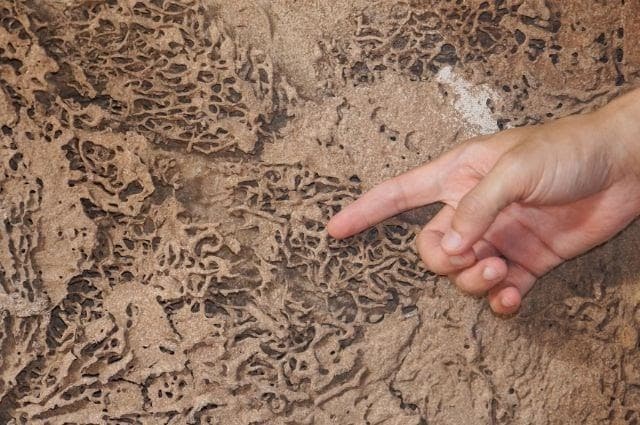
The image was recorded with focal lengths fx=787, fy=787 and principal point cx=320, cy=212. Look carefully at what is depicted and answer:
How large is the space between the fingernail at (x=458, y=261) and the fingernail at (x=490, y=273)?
0.04 meters

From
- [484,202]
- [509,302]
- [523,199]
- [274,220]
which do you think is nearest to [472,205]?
[484,202]

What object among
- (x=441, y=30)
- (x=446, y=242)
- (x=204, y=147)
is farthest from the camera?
(x=441, y=30)

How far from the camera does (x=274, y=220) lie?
157 centimetres

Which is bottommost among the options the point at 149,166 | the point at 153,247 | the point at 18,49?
the point at 153,247

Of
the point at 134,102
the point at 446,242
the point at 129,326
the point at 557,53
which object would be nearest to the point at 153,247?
the point at 129,326

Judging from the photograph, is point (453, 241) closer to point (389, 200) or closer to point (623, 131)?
point (389, 200)

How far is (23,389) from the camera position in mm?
1485

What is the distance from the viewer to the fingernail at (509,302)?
5.03 ft

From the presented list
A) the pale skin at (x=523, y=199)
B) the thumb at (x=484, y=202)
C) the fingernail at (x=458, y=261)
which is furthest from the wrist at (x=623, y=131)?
the fingernail at (x=458, y=261)

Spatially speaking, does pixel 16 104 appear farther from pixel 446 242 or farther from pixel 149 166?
pixel 446 242

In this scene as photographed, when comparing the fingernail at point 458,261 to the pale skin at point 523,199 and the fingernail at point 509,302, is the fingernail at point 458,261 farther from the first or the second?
the fingernail at point 509,302

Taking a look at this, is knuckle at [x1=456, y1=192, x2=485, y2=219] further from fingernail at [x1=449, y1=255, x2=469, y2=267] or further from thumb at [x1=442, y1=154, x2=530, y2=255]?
fingernail at [x1=449, y1=255, x2=469, y2=267]

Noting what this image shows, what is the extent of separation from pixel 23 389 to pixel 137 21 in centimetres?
74

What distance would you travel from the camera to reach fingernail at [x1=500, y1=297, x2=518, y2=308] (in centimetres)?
153
